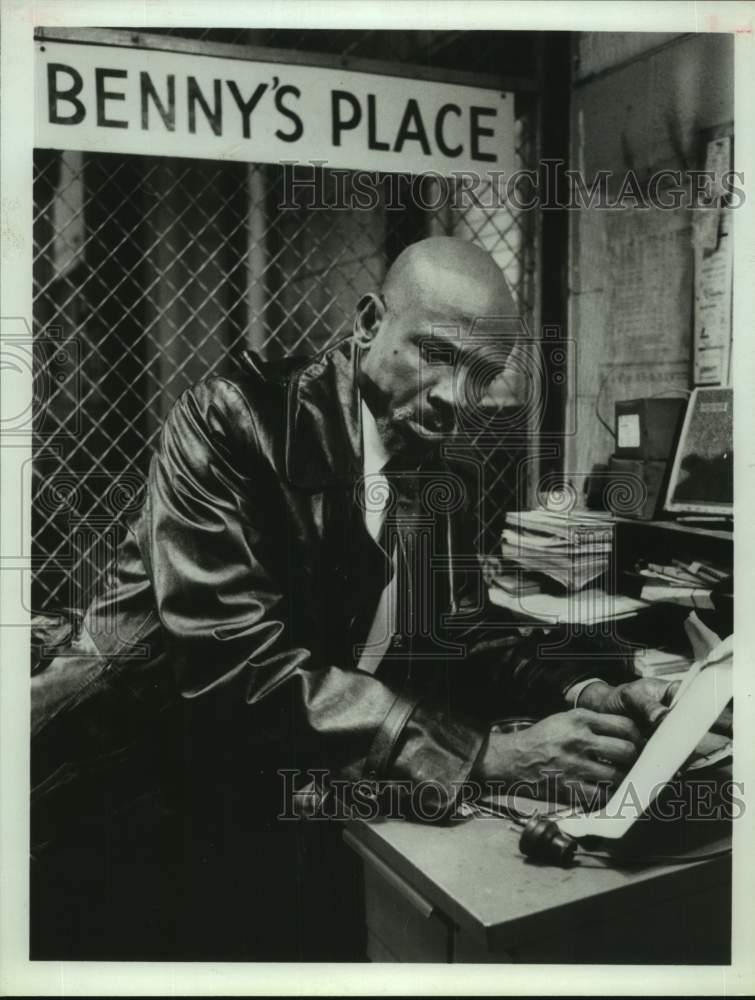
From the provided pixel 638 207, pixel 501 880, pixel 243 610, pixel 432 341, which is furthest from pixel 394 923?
pixel 638 207

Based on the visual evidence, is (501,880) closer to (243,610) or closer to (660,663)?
(660,663)

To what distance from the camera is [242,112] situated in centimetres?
220

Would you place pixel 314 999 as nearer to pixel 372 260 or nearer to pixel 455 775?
pixel 455 775

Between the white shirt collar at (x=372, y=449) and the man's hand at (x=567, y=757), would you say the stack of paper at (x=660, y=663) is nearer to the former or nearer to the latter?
the man's hand at (x=567, y=757)

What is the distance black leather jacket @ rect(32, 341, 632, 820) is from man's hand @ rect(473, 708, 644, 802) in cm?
7

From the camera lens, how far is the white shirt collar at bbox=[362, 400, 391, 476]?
7.30ft

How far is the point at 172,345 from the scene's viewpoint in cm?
222

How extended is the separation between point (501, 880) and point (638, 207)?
5.60 feet

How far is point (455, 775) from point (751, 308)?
4.63ft

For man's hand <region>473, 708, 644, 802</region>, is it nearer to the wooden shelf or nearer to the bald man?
the bald man

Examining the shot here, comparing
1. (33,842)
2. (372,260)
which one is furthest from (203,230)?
(33,842)

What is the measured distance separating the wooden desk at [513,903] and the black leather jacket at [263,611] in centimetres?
22

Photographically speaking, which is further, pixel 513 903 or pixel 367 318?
pixel 367 318

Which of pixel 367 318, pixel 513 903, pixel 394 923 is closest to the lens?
pixel 513 903
